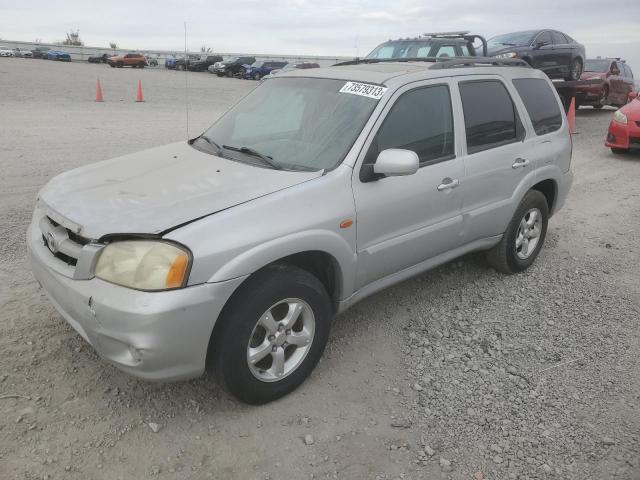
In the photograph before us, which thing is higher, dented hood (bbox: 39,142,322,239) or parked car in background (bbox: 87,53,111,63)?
parked car in background (bbox: 87,53,111,63)

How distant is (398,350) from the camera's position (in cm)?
360

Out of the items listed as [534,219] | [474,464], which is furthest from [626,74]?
[474,464]

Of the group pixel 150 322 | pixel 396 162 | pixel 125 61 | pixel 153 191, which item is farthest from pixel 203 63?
pixel 150 322

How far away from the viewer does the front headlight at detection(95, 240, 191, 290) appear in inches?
96.4

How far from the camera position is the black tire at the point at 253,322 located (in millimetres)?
2656

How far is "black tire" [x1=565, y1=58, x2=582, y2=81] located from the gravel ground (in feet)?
37.2

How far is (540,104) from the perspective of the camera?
4.70 meters

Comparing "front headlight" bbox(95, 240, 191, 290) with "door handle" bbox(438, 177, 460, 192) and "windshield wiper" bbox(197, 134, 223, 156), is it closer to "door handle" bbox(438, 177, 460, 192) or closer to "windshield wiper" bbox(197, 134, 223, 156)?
"windshield wiper" bbox(197, 134, 223, 156)

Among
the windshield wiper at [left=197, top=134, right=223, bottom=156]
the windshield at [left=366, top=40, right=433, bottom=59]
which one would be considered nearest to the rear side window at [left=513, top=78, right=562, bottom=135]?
the windshield wiper at [left=197, top=134, right=223, bottom=156]

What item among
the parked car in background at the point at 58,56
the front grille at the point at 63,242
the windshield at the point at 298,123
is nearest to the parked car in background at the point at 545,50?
the windshield at the point at 298,123

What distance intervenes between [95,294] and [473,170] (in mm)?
2643

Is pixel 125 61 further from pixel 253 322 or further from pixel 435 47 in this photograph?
pixel 253 322

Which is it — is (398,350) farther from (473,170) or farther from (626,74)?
(626,74)

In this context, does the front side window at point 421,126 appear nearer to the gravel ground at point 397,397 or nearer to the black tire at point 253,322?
the black tire at point 253,322
